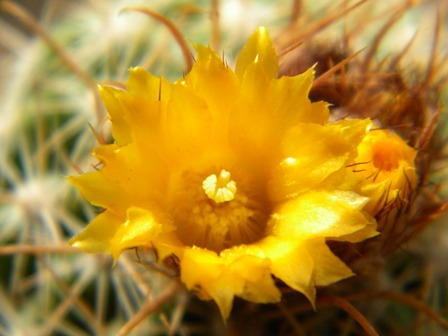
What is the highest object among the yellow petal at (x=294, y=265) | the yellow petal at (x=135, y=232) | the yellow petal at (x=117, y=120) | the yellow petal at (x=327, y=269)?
the yellow petal at (x=117, y=120)

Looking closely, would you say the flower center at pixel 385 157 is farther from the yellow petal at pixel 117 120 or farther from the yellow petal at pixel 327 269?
the yellow petal at pixel 117 120

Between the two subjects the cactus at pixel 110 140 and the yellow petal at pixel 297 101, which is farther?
the cactus at pixel 110 140

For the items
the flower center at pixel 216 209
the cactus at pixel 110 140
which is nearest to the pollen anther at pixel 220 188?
the flower center at pixel 216 209

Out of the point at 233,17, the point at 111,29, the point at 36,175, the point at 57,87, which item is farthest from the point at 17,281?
the point at 233,17

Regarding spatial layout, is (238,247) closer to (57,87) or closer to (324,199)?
(324,199)

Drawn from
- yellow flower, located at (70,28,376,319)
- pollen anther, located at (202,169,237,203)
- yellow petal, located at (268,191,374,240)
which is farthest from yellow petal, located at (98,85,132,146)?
yellow petal, located at (268,191,374,240)

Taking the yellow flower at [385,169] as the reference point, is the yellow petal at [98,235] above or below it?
above

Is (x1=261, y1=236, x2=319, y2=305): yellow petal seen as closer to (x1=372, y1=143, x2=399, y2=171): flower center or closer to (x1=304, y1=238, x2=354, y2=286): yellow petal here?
(x1=304, y1=238, x2=354, y2=286): yellow petal

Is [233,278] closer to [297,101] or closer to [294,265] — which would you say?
[294,265]

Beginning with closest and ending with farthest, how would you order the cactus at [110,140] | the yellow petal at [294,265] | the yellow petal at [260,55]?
1. the yellow petal at [294,265]
2. the yellow petal at [260,55]
3. the cactus at [110,140]
